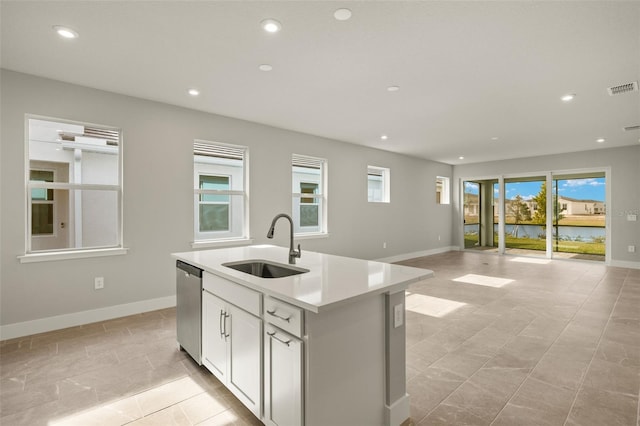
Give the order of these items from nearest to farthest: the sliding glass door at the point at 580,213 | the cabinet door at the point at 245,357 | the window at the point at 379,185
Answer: the cabinet door at the point at 245,357
the window at the point at 379,185
the sliding glass door at the point at 580,213

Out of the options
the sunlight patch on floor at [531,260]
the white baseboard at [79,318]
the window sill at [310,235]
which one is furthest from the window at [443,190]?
the white baseboard at [79,318]

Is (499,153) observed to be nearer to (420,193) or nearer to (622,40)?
(420,193)

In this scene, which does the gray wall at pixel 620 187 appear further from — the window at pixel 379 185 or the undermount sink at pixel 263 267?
the undermount sink at pixel 263 267

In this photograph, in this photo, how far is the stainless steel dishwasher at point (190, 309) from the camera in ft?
7.87

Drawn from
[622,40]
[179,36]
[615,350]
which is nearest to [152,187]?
[179,36]

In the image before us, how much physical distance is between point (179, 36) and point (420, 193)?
6825 millimetres

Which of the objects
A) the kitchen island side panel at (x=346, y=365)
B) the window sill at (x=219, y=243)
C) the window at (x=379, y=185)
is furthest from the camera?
the window at (x=379, y=185)

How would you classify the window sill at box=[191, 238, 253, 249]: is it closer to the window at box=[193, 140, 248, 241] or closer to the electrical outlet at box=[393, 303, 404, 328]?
the window at box=[193, 140, 248, 241]

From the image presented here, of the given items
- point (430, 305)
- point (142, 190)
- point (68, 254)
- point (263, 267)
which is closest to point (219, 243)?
point (142, 190)

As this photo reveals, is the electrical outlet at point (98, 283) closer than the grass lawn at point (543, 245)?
Yes

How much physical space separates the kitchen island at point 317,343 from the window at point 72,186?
2.45m

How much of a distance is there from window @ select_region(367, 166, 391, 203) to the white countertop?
15.7 feet

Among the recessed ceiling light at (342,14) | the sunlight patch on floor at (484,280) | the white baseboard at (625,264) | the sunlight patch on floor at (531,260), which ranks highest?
the recessed ceiling light at (342,14)

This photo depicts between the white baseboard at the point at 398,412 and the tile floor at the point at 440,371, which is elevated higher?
the white baseboard at the point at 398,412
